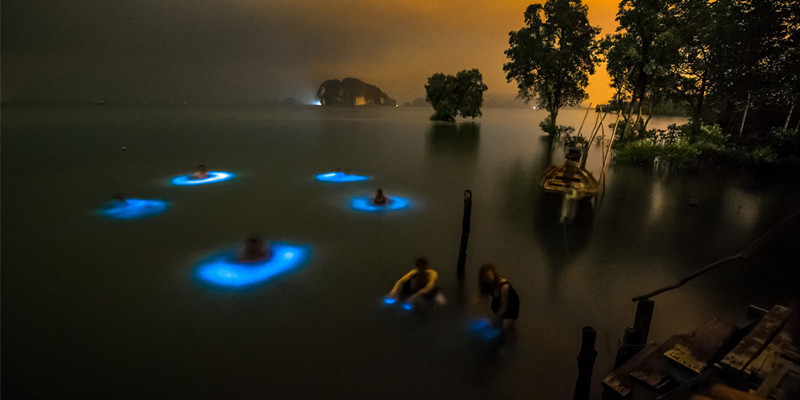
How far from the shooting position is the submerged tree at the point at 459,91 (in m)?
76.8

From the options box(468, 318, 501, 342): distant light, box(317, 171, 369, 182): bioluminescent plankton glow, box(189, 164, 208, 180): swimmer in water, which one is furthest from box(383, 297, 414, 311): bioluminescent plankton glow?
box(189, 164, 208, 180): swimmer in water

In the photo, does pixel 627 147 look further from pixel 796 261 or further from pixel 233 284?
pixel 233 284

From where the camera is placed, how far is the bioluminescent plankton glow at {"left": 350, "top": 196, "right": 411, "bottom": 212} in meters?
18.9

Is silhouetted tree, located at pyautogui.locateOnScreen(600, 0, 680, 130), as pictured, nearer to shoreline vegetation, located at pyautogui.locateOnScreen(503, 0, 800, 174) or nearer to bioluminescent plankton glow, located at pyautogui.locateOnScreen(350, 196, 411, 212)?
shoreline vegetation, located at pyautogui.locateOnScreen(503, 0, 800, 174)

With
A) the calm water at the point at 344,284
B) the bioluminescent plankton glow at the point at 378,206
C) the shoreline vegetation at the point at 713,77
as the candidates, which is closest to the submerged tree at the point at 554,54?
the shoreline vegetation at the point at 713,77

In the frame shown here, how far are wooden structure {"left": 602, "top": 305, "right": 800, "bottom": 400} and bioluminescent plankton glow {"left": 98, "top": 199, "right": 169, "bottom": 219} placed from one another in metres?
19.9

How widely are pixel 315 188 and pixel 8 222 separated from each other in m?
14.2

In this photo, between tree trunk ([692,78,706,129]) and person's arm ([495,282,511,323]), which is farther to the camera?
tree trunk ([692,78,706,129])

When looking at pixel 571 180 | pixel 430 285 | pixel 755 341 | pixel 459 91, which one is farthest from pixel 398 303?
pixel 459 91

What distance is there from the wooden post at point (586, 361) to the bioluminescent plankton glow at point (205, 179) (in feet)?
81.1

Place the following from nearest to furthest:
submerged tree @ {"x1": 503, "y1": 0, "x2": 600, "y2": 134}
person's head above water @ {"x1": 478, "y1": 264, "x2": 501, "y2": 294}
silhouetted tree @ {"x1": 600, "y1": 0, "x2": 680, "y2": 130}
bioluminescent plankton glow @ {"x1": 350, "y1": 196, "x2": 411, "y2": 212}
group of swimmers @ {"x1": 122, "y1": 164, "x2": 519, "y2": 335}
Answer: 1. group of swimmers @ {"x1": 122, "y1": 164, "x2": 519, "y2": 335}
2. person's head above water @ {"x1": 478, "y1": 264, "x2": 501, "y2": 294}
3. bioluminescent plankton glow @ {"x1": 350, "y1": 196, "x2": 411, "y2": 212}
4. silhouetted tree @ {"x1": 600, "y1": 0, "x2": 680, "y2": 130}
5. submerged tree @ {"x1": 503, "y1": 0, "x2": 600, "y2": 134}

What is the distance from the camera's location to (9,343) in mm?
8297

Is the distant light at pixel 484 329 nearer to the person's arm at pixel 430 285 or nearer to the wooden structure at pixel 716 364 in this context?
the person's arm at pixel 430 285

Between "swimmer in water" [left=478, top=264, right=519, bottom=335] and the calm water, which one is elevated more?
"swimmer in water" [left=478, top=264, right=519, bottom=335]
